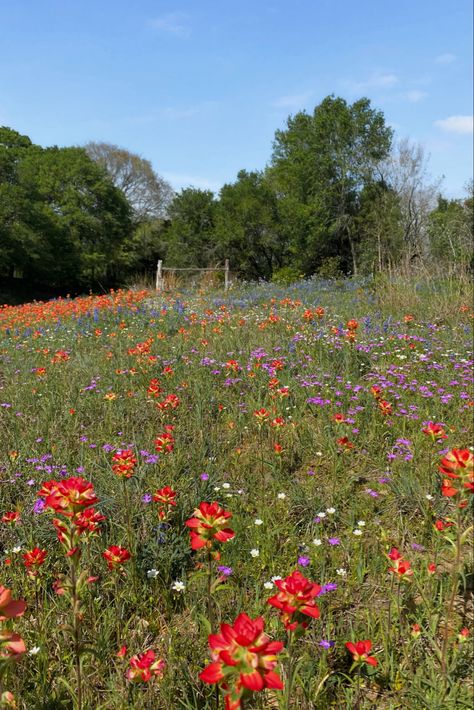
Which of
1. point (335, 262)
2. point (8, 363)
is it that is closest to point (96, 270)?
point (335, 262)

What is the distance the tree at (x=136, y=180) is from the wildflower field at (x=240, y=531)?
116 ft

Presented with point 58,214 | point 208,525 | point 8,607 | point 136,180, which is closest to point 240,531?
point 208,525

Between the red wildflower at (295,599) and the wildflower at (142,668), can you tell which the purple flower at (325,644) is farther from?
the red wildflower at (295,599)

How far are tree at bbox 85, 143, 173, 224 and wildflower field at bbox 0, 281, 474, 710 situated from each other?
35.3 metres

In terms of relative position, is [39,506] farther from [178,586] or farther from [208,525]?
[208,525]

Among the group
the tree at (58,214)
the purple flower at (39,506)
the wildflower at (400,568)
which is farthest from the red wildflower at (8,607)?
the tree at (58,214)

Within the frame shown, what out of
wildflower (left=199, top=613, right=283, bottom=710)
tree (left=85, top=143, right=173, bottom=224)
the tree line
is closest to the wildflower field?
Result: wildflower (left=199, top=613, right=283, bottom=710)

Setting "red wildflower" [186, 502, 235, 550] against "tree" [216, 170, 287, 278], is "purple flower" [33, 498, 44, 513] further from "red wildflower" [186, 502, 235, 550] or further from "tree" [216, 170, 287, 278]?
"tree" [216, 170, 287, 278]

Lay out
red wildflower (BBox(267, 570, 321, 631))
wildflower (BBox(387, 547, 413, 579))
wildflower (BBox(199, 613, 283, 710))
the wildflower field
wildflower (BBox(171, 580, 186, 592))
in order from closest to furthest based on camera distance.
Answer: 1. wildflower (BBox(199, 613, 283, 710))
2. red wildflower (BBox(267, 570, 321, 631))
3. the wildflower field
4. wildflower (BBox(387, 547, 413, 579))
5. wildflower (BBox(171, 580, 186, 592))

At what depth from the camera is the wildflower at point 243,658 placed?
0.87m

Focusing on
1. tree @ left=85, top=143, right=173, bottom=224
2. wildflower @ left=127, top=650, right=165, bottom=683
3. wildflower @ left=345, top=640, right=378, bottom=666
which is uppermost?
tree @ left=85, top=143, right=173, bottom=224

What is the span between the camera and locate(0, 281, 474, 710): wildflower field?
142cm

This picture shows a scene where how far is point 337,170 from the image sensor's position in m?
24.3

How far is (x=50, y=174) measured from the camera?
29.6 m
